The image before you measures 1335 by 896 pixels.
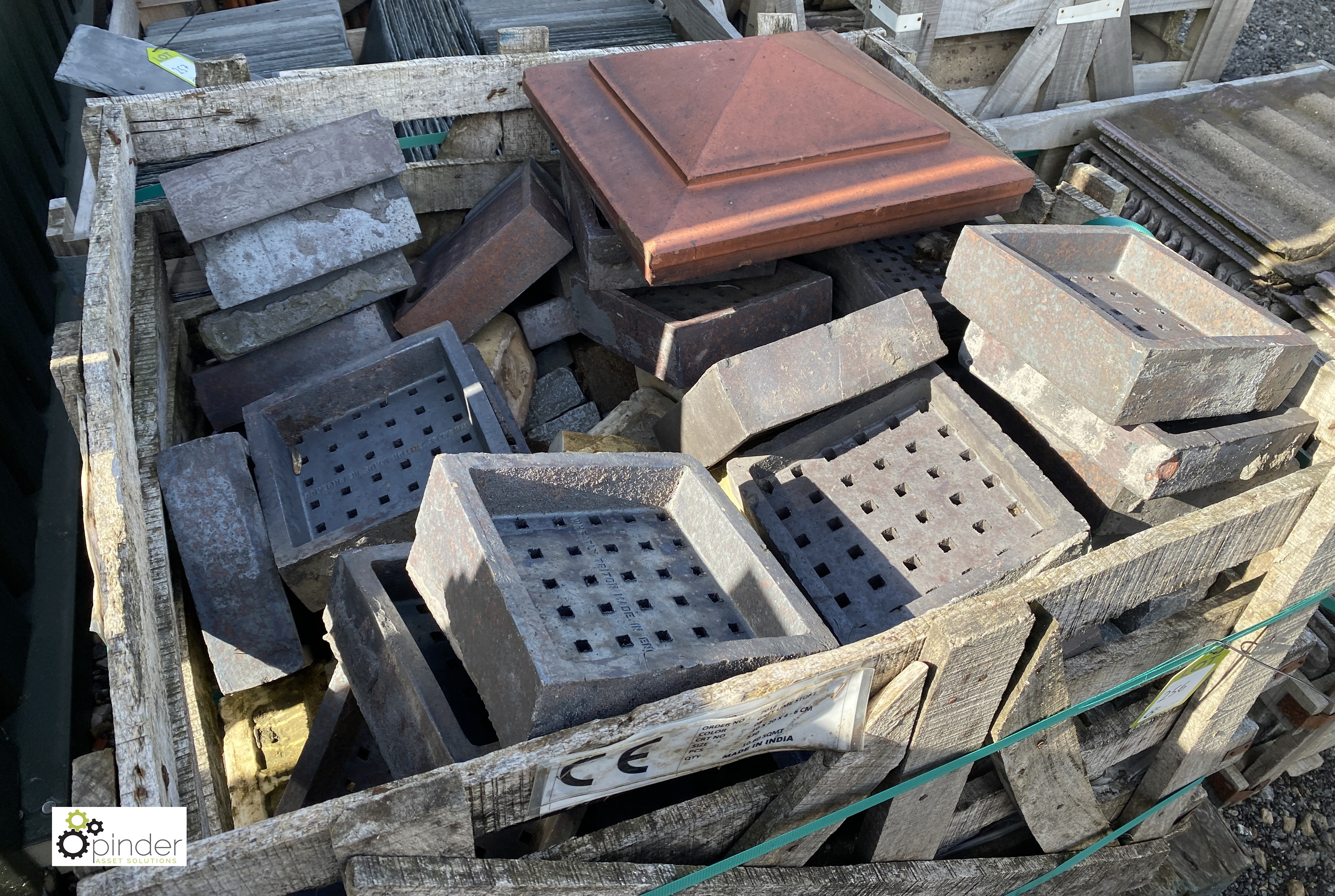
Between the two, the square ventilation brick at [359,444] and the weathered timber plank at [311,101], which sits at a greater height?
the weathered timber plank at [311,101]

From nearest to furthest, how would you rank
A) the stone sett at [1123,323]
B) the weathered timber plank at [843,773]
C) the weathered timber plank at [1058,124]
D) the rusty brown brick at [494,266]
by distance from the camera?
the weathered timber plank at [843,773] < the stone sett at [1123,323] < the rusty brown brick at [494,266] < the weathered timber plank at [1058,124]

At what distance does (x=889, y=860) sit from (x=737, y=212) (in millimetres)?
2065

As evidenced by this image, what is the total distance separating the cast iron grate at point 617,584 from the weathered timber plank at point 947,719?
46cm

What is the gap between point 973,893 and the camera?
2822 millimetres

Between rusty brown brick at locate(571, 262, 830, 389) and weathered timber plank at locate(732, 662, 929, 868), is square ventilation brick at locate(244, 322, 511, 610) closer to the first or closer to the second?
rusty brown brick at locate(571, 262, 830, 389)

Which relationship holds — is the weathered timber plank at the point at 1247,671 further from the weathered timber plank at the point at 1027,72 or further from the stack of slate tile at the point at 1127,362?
the weathered timber plank at the point at 1027,72

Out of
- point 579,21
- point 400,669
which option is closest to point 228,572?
point 400,669

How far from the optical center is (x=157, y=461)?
9.92 feet

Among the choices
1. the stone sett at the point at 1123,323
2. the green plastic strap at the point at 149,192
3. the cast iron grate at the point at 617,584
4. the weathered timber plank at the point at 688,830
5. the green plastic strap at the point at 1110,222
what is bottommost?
the green plastic strap at the point at 149,192

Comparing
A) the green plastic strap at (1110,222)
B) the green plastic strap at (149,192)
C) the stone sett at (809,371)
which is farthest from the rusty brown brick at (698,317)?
the green plastic strap at (149,192)

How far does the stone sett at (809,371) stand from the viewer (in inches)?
115

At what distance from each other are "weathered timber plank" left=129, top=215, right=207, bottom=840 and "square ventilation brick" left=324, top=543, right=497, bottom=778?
0.43 metres

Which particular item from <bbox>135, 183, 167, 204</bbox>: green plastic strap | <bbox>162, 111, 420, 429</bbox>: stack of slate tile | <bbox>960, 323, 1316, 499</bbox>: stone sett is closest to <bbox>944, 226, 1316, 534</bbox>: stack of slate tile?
<bbox>960, 323, 1316, 499</bbox>: stone sett

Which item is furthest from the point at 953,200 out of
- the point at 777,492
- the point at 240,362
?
the point at 240,362
